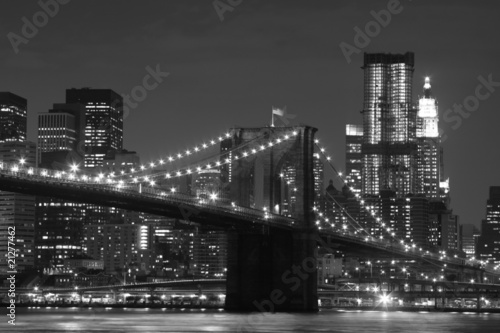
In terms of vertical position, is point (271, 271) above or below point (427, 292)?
above

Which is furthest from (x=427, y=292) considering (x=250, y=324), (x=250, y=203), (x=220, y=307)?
(x=250, y=324)

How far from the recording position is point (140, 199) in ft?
275

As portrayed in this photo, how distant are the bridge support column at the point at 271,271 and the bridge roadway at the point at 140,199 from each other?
4.14ft

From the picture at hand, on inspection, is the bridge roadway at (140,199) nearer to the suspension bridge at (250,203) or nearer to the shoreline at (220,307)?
the suspension bridge at (250,203)

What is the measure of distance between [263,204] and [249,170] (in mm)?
2918

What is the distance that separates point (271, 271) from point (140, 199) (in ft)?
40.3

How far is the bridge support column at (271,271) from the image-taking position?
298 feet

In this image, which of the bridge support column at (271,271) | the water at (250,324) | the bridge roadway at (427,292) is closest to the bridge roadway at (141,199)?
the bridge support column at (271,271)

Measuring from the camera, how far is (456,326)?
82125 mm

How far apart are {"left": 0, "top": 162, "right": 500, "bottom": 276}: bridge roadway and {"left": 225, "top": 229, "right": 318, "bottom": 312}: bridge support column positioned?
4.14ft

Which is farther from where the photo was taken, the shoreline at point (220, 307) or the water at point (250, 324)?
the shoreline at point (220, 307)

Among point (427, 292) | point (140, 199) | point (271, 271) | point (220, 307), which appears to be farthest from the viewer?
point (427, 292)

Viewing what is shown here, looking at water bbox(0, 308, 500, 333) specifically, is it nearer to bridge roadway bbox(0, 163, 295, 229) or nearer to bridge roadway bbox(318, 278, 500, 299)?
bridge roadway bbox(0, 163, 295, 229)

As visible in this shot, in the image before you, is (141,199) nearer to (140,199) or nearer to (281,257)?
(140,199)
